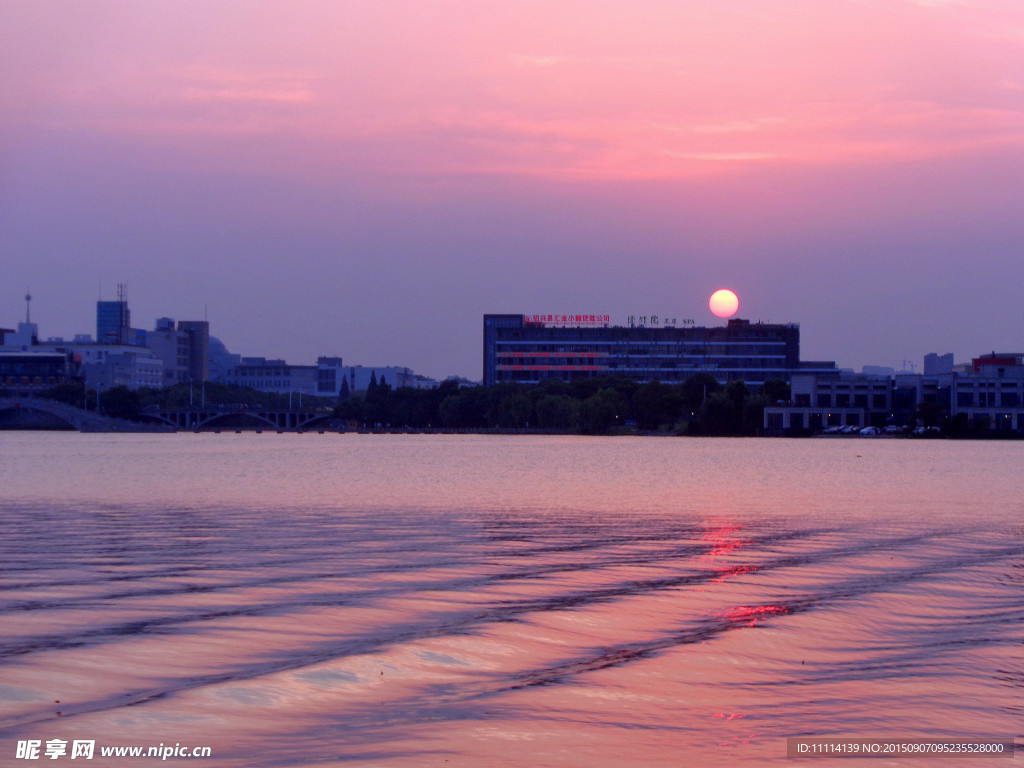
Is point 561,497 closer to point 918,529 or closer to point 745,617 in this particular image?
point 918,529

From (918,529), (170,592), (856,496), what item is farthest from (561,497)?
(170,592)

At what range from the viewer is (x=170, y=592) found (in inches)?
866

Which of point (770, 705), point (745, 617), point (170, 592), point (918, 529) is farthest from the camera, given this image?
point (918, 529)

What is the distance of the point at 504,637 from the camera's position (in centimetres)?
1800

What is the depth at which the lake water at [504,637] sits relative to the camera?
510 inches

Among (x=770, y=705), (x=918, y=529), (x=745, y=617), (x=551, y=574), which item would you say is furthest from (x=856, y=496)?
(x=770, y=705)

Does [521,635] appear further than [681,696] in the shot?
Yes

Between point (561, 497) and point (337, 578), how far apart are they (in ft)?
102

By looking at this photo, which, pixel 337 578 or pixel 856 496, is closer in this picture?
pixel 337 578

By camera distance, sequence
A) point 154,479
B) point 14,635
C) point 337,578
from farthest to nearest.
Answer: point 154,479, point 337,578, point 14,635

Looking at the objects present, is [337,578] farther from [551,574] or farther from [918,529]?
[918,529]

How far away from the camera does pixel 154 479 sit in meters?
70.5

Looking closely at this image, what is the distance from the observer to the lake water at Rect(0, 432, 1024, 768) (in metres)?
13.0

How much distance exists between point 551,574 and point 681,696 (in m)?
11.0
